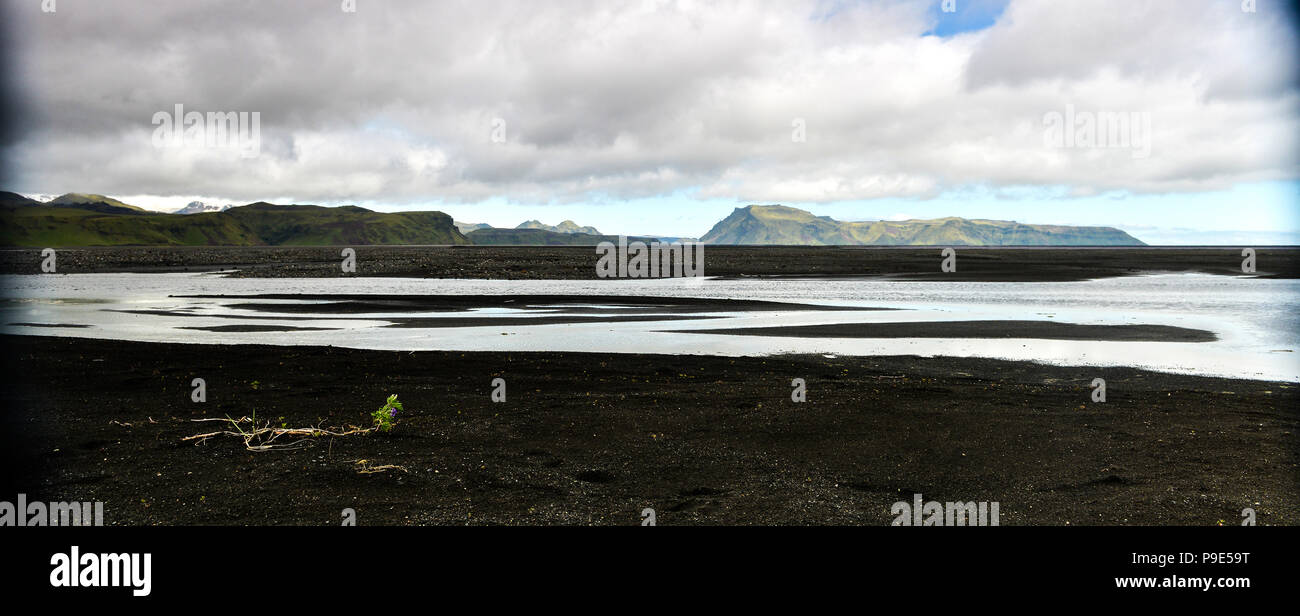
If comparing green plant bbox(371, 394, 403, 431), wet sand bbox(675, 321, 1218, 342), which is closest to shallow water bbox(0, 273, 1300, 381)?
wet sand bbox(675, 321, 1218, 342)

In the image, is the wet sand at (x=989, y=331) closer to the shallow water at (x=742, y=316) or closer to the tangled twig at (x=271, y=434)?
the shallow water at (x=742, y=316)

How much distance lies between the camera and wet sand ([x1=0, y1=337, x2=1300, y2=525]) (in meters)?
8.81

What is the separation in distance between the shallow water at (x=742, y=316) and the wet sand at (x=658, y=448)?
5.66 m

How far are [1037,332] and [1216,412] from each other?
700 inches

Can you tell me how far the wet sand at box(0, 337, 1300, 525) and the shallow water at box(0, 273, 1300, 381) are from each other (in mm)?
5660

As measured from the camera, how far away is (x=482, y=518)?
8391 mm

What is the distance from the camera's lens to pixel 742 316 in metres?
40.1

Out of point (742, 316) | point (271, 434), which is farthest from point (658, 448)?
point (742, 316)

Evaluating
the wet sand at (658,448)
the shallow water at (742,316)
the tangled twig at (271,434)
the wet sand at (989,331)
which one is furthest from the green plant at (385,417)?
the wet sand at (989,331)

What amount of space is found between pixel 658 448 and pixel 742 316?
94.5 ft

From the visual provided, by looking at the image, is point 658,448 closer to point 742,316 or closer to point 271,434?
point 271,434

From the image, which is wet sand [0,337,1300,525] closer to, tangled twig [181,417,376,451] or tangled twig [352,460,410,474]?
tangled twig [352,460,410,474]
